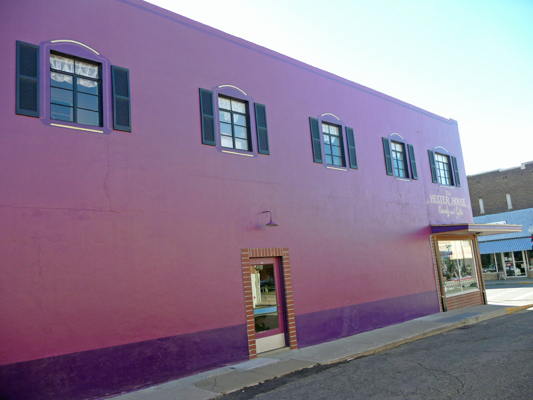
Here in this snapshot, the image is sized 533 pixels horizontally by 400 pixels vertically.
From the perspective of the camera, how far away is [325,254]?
11.6 metres

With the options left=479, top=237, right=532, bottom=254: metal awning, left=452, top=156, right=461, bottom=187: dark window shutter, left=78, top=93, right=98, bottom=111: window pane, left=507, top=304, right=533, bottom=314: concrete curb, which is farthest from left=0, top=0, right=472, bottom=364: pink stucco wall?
left=479, top=237, right=532, bottom=254: metal awning

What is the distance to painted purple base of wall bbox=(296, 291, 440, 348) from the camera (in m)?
10.7

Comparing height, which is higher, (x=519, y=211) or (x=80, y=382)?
(x=519, y=211)

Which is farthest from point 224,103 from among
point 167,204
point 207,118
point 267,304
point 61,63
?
point 267,304

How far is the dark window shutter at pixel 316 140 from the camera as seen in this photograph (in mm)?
11953

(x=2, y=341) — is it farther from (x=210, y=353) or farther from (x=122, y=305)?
(x=210, y=353)

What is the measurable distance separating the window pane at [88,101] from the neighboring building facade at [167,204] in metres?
0.05

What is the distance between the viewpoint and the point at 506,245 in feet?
104

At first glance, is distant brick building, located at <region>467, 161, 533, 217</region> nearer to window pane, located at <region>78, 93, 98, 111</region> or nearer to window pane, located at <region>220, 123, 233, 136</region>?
window pane, located at <region>220, 123, 233, 136</region>

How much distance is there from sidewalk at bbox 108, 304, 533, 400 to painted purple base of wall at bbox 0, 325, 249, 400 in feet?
0.71

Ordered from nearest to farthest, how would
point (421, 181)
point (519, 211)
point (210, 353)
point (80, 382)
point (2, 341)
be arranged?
point (2, 341) → point (80, 382) → point (210, 353) → point (421, 181) → point (519, 211)

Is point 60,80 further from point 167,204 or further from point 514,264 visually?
point 514,264

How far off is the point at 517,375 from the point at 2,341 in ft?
24.8

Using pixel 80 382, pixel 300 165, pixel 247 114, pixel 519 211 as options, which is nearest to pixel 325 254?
pixel 300 165
